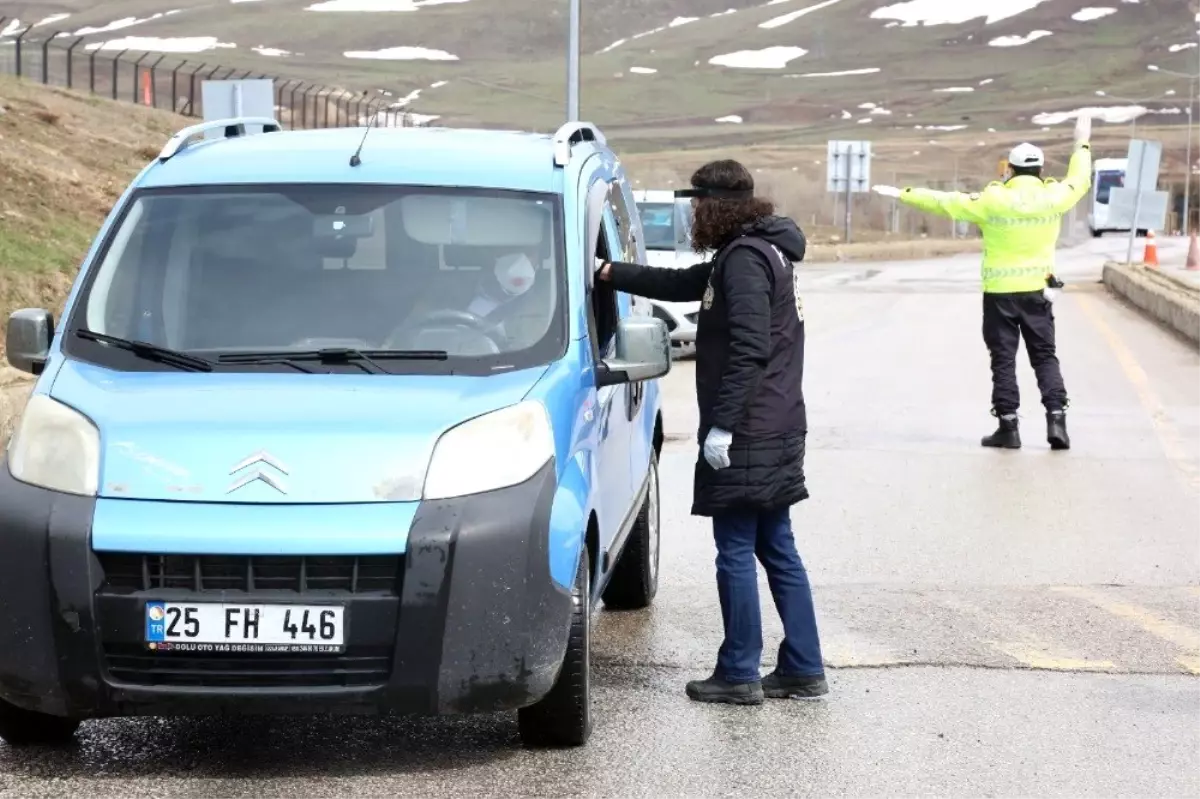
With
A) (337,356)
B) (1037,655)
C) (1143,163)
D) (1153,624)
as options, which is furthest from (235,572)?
(1143,163)

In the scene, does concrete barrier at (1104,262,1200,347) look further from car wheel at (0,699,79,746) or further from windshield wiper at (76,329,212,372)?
car wheel at (0,699,79,746)

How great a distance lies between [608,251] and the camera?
7.41m

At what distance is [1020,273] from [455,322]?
7.56m

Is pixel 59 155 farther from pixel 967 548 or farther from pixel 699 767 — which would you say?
pixel 699 767

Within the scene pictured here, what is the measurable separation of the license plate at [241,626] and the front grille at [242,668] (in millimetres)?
37

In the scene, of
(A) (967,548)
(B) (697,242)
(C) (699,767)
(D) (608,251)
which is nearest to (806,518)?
(A) (967,548)

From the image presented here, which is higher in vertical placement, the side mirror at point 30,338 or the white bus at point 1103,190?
the side mirror at point 30,338

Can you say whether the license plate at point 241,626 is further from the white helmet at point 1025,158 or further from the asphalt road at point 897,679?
the white helmet at point 1025,158

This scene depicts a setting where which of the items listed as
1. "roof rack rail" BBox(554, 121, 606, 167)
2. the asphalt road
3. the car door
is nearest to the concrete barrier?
the asphalt road

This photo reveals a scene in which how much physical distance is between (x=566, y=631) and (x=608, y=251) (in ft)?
6.98

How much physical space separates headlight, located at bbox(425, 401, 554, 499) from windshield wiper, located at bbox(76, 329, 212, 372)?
89 cm

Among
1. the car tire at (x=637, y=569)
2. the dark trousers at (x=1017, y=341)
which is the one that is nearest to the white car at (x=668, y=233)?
the dark trousers at (x=1017, y=341)

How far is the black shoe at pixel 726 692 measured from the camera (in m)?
6.52

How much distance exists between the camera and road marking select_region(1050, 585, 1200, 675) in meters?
7.23
